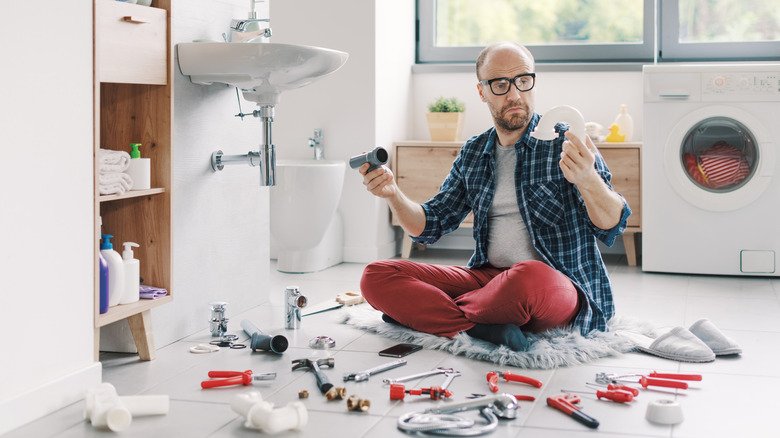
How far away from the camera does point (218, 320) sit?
264 cm

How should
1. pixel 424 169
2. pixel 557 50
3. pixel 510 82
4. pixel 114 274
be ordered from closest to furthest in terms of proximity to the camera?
pixel 114 274 < pixel 510 82 < pixel 424 169 < pixel 557 50

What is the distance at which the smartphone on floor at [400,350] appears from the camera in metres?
2.36

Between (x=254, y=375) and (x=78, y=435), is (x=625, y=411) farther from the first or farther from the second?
(x=78, y=435)

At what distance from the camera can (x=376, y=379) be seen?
2131 millimetres

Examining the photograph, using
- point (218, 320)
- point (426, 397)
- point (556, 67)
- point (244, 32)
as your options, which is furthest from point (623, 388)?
point (556, 67)

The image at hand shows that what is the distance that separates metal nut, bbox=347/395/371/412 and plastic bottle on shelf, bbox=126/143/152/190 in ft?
2.87

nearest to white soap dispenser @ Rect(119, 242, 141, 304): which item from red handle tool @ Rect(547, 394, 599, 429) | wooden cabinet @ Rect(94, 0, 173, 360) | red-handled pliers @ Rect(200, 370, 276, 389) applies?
wooden cabinet @ Rect(94, 0, 173, 360)

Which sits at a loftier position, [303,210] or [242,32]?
[242,32]

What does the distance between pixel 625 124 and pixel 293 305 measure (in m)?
2.14

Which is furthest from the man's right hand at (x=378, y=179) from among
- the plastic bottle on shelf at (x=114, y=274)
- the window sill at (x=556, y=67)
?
the window sill at (x=556, y=67)

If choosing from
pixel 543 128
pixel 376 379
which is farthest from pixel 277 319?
pixel 543 128

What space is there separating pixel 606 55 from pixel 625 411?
2995 millimetres

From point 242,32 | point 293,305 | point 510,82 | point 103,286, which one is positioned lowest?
point 293,305

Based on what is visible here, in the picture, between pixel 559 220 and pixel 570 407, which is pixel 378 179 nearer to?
Result: pixel 559 220
